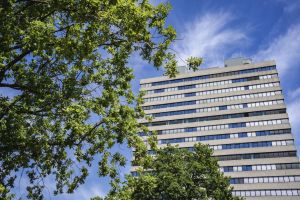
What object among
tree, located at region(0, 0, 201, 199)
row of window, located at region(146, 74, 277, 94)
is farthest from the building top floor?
tree, located at region(0, 0, 201, 199)

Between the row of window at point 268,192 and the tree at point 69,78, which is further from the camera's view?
the row of window at point 268,192

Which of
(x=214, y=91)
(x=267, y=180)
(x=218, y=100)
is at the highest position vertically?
(x=214, y=91)

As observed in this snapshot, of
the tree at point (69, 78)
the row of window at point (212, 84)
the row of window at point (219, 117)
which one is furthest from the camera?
the row of window at point (212, 84)

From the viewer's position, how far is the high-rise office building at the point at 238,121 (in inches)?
3339

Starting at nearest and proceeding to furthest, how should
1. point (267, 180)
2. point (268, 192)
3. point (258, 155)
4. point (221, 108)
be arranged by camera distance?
point (268, 192) < point (267, 180) < point (258, 155) < point (221, 108)

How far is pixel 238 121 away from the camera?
94938 millimetres

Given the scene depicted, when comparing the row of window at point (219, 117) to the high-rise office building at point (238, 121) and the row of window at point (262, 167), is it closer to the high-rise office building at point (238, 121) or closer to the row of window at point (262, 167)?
the high-rise office building at point (238, 121)

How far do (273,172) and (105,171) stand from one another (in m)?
75.2

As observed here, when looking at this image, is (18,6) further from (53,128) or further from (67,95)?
(53,128)

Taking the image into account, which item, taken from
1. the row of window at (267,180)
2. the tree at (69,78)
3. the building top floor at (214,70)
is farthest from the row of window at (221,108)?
the tree at (69,78)

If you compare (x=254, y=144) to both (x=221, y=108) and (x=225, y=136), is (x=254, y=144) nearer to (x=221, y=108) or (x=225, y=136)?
(x=225, y=136)

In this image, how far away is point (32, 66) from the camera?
1650 centimetres

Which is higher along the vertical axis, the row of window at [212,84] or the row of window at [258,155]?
the row of window at [212,84]

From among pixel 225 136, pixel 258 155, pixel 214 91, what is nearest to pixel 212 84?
pixel 214 91
